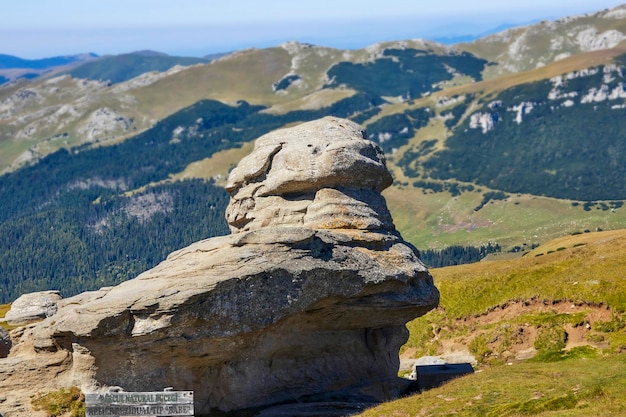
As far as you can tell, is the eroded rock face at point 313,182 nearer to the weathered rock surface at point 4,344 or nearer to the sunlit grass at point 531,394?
the sunlit grass at point 531,394

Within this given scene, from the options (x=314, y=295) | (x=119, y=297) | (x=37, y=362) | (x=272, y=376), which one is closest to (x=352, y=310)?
(x=314, y=295)

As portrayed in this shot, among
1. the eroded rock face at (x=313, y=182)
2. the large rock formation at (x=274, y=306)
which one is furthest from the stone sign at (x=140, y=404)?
the eroded rock face at (x=313, y=182)

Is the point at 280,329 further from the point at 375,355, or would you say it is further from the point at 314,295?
the point at 375,355

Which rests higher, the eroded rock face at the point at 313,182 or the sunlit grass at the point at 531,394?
the eroded rock face at the point at 313,182

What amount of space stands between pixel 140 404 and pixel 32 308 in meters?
33.0

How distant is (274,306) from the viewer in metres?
45.8

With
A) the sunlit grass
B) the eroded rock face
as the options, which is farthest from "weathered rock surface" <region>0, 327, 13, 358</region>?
the sunlit grass

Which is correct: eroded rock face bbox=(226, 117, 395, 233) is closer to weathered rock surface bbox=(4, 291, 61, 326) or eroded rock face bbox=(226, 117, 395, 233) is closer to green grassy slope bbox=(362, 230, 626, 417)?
green grassy slope bbox=(362, 230, 626, 417)

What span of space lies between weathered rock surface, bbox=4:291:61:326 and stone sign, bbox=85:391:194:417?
28.5 meters

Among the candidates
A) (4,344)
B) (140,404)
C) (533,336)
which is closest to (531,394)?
(533,336)

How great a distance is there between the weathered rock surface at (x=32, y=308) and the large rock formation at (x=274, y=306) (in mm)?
15089

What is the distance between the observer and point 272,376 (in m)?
49.6

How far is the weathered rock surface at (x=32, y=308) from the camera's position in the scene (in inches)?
2606

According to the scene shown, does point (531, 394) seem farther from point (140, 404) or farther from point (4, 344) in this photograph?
point (4, 344)
